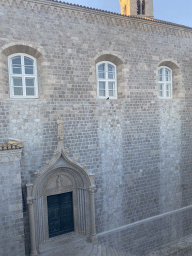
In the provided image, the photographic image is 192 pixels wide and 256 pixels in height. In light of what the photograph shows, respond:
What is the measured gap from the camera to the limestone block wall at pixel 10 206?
20.1 ft

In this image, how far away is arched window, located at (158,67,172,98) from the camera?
10195 mm

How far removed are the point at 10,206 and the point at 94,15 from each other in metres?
7.38

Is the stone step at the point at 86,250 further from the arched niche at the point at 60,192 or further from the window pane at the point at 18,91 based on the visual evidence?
the window pane at the point at 18,91

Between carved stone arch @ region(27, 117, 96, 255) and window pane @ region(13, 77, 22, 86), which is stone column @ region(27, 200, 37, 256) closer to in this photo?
carved stone arch @ region(27, 117, 96, 255)

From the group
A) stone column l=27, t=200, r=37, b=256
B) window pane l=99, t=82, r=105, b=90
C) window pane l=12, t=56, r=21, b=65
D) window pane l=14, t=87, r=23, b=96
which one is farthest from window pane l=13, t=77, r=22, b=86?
stone column l=27, t=200, r=37, b=256

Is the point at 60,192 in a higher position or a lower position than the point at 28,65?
lower

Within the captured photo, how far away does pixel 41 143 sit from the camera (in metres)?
7.54

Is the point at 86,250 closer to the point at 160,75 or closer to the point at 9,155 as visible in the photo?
the point at 9,155

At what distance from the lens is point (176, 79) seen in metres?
10.4

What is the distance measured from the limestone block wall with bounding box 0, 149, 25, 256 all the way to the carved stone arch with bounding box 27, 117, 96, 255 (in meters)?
0.81

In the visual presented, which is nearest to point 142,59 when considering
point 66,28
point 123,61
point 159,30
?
point 123,61

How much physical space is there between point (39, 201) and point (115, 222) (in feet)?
11.0

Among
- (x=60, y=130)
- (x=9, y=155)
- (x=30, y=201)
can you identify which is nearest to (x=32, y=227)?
(x=30, y=201)

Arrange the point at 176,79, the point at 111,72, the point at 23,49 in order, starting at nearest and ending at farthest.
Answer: the point at 23,49
the point at 111,72
the point at 176,79
